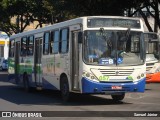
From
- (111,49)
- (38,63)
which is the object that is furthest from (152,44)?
(111,49)

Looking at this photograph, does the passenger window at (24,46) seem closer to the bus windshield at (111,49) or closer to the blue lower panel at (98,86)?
the bus windshield at (111,49)

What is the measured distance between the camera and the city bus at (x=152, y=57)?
2577 cm

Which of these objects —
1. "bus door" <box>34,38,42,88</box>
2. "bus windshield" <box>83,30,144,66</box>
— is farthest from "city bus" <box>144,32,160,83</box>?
"bus windshield" <box>83,30,144,66</box>

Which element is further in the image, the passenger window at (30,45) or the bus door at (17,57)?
the bus door at (17,57)

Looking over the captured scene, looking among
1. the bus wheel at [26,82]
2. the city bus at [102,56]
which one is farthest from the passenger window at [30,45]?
the city bus at [102,56]

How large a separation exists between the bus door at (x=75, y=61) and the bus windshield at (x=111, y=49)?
0.57m

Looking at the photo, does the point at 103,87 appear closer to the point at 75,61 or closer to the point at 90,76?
the point at 90,76

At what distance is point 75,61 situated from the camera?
17.1m

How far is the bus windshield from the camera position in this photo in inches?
642

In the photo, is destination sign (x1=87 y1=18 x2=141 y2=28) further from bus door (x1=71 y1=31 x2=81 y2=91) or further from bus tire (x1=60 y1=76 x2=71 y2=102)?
bus tire (x1=60 y1=76 x2=71 y2=102)

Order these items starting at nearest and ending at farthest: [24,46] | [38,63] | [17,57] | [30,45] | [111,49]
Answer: [111,49] → [38,63] → [30,45] → [24,46] → [17,57]

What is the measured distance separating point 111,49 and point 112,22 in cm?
99

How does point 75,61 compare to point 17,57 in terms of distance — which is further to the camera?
point 17,57

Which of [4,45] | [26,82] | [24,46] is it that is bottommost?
[26,82]
